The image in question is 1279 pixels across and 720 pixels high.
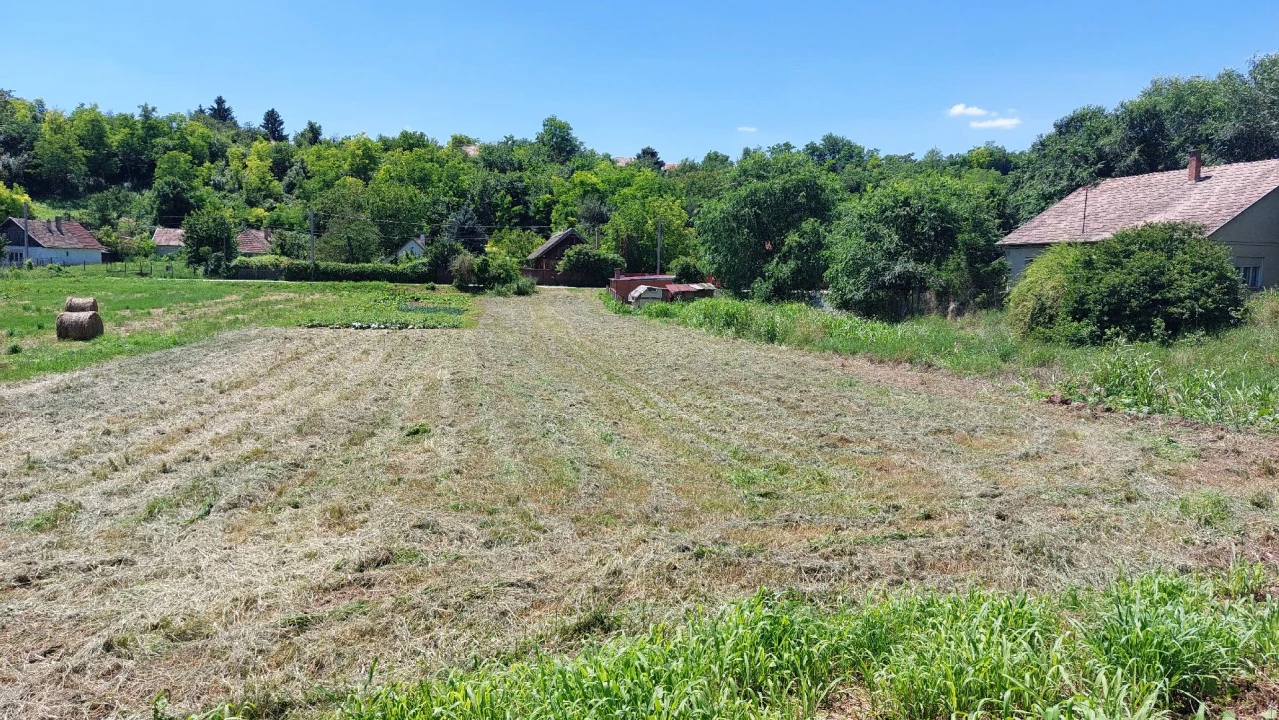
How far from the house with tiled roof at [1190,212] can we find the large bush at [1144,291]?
3182 mm

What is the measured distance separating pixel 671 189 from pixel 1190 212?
6563 cm

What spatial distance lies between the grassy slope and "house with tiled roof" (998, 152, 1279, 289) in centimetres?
544

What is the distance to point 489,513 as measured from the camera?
21.7 feet

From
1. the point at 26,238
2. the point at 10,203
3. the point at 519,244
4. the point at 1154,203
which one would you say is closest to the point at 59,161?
the point at 10,203

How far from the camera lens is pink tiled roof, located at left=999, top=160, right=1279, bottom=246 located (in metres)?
22.6

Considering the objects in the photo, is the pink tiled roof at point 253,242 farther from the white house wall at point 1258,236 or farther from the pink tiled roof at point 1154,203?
the white house wall at point 1258,236

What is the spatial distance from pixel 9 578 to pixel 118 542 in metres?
0.72

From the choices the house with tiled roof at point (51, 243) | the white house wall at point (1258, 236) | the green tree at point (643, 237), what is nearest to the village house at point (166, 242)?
the house with tiled roof at point (51, 243)

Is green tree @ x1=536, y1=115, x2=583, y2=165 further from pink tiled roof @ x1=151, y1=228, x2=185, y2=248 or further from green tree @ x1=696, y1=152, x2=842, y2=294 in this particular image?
green tree @ x1=696, y1=152, x2=842, y2=294

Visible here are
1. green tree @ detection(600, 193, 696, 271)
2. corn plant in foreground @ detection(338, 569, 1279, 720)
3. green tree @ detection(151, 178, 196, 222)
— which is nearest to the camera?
corn plant in foreground @ detection(338, 569, 1279, 720)

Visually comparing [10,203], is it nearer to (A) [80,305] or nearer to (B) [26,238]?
(B) [26,238]

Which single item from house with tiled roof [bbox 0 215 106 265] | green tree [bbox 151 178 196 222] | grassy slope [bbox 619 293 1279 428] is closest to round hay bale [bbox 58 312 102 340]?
grassy slope [bbox 619 293 1279 428]

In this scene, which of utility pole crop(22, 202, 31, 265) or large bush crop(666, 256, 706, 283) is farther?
utility pole crop(22, 202, 31, 265)

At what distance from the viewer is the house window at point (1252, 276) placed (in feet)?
75.3
